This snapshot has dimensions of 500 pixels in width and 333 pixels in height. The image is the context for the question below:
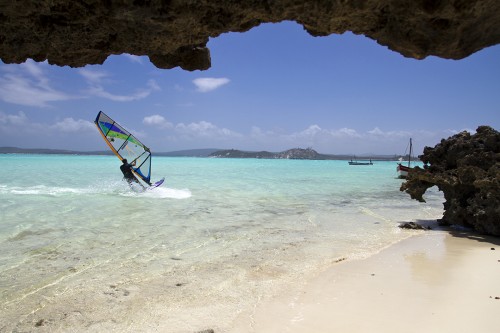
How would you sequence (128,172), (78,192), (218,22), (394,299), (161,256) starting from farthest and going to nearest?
(128,172)
(78,192)
(161,256)
(394,299)
(218,22)

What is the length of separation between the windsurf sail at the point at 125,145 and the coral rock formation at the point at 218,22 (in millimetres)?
16509

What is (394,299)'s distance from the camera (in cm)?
425

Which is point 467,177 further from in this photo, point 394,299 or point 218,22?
point 218,22

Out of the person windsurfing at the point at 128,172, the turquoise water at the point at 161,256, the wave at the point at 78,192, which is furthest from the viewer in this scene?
the person windsurfing at the point at 128,172

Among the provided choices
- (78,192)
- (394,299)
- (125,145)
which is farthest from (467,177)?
(78,192)

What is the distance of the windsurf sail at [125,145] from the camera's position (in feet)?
58.8

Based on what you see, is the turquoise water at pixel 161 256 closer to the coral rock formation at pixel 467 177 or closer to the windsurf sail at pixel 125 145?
the coral rock formation at pixel 467 177

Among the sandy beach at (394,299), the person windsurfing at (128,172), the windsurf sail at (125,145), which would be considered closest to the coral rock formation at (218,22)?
the sandy beach at (394,299)

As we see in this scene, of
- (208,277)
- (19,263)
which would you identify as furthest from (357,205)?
(19,263)

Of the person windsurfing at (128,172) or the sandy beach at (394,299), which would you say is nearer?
the sandy beach at (394,299)

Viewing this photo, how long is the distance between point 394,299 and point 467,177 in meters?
5.73

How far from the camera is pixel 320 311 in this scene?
394 centimetres

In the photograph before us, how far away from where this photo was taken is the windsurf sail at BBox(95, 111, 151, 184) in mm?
17923

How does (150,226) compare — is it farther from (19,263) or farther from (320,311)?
(320,311)
